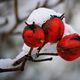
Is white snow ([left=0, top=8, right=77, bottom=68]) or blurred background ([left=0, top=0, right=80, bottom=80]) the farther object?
blurred background ([left=0, top=0, right=80, bottom=80])

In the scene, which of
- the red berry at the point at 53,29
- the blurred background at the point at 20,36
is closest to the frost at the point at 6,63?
the red berry at the point at 53,29

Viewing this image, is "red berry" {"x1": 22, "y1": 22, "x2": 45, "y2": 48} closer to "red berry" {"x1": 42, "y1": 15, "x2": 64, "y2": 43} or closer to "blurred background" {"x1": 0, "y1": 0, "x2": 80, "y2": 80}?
"red berry" {"x1": 42, "y1": 15, "x2": 64, "y2": 43}

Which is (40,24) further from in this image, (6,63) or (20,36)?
(20,36)

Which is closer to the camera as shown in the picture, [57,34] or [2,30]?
[57,34]

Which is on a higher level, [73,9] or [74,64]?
[73,9]

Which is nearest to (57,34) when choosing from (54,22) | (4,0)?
(54,22)

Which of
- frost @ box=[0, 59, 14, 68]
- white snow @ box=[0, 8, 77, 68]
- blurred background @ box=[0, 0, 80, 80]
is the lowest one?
blurred background @ box=[0, 0, 80, 80]

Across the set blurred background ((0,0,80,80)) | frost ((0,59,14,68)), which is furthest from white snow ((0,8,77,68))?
blurred background ((0,0,80,80))

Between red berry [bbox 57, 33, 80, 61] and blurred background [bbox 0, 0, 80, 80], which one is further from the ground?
red berry [bbox 57, 33, 80, 61]

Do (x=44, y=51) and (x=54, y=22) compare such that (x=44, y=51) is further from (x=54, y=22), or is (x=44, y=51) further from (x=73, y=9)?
(x=73, y=9)
